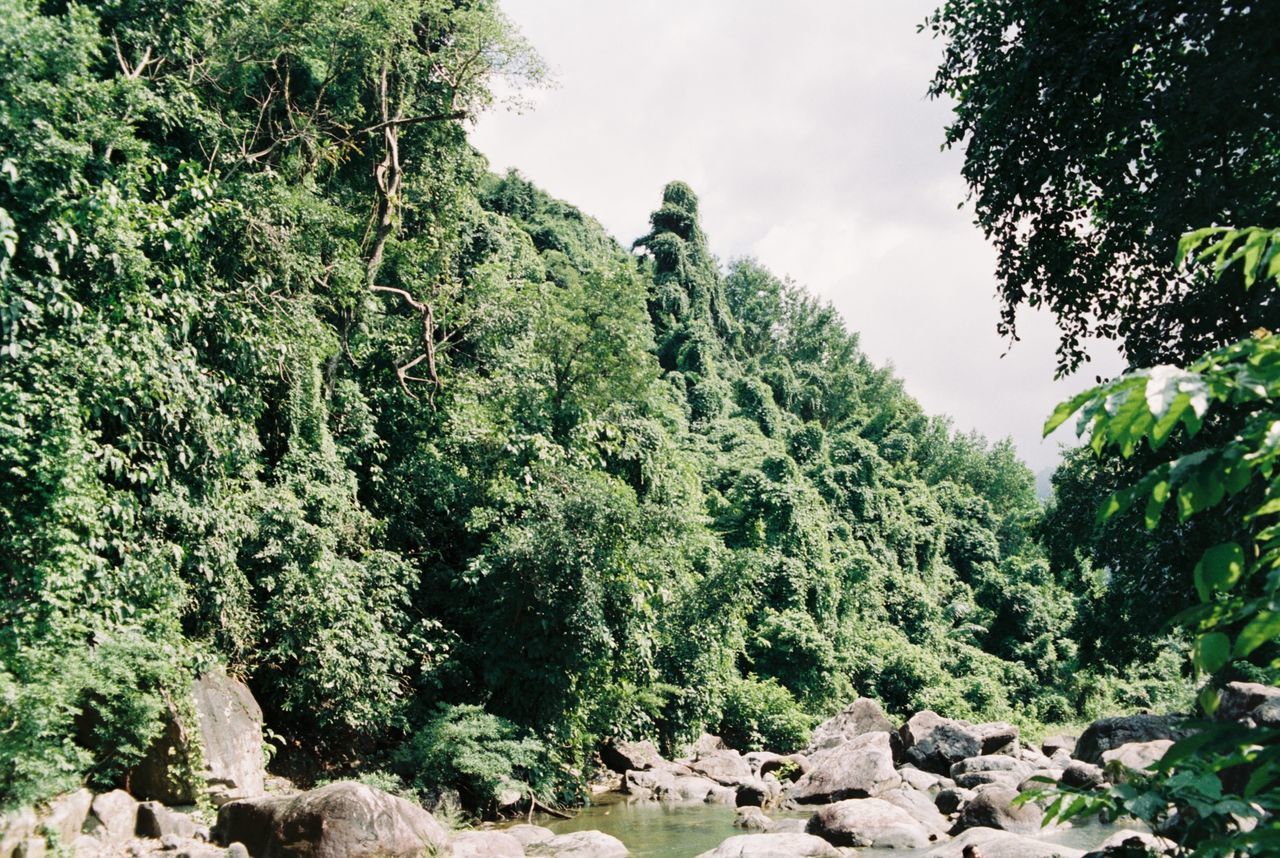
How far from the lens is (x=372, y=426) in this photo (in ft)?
49.4

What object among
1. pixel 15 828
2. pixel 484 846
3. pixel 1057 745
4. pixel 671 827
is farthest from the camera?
pixel 1057 745

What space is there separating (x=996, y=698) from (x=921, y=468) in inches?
752

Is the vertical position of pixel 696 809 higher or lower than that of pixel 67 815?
lower

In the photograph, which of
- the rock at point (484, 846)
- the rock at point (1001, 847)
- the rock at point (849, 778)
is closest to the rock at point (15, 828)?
the rock at point (484, 846)

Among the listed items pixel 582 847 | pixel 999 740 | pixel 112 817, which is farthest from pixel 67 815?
pixel 999 740

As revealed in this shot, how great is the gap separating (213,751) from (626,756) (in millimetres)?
8173

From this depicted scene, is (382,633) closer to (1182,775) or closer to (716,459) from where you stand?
(1182,775)

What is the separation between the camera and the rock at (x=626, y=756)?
16.1m

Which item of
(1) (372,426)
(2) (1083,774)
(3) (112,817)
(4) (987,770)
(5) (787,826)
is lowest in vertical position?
(5) (787,826)

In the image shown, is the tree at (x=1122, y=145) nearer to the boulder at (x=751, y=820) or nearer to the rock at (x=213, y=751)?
the boulder at (x=751, y=820)

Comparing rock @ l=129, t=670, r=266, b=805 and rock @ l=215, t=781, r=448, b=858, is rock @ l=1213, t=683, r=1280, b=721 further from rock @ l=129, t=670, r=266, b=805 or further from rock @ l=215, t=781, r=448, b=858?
rock @ l=129, t=670, r=266, b=805

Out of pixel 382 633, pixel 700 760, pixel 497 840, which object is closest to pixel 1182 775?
pixel 497 840

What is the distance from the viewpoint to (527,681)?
44.9 feet

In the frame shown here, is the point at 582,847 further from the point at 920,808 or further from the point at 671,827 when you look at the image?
the point at 920,808
